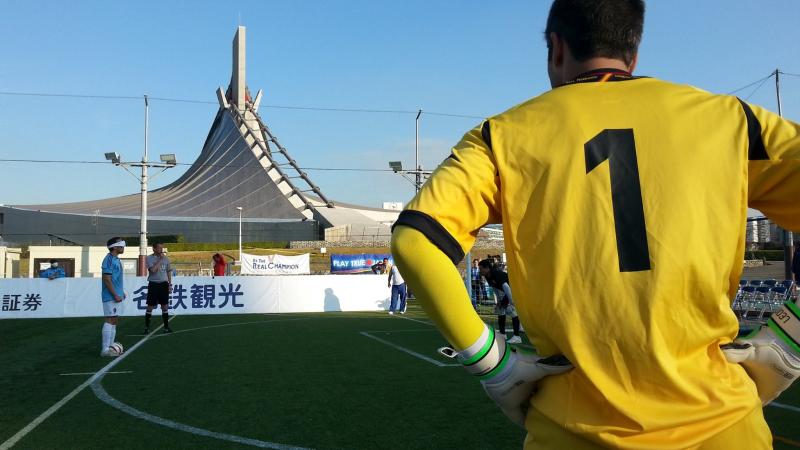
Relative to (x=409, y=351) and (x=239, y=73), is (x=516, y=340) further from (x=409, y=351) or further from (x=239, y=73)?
(x=239, y=73)

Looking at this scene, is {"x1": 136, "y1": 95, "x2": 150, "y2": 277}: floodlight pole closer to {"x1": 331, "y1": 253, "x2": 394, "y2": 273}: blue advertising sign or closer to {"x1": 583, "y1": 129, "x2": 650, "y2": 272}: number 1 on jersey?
{"x1": 331, "y1": 253, "x2": 394, "y2": 273}: blue advertising sign

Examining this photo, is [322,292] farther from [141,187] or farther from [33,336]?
[141,187]

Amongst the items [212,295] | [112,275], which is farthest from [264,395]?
[212,295]

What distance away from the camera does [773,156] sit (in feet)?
4.56

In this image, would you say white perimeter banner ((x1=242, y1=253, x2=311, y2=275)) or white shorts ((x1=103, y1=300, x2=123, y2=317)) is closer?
white shorts ((x1=103, y1=300, x2=123, y2=317))

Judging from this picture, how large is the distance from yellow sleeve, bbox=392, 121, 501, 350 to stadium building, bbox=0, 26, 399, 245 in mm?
59870

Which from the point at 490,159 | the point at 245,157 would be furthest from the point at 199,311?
the point at 245,157

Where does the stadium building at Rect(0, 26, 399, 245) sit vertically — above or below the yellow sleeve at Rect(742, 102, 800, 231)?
above

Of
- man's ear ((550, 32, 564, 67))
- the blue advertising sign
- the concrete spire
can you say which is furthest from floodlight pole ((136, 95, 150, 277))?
the concrete spire

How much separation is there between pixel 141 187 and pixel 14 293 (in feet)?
46.5

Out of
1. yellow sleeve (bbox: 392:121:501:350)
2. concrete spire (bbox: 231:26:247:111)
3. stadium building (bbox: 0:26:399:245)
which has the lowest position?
yellow sleeve (bbox: 392:121:501:350)

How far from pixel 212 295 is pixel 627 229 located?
62.9 ft

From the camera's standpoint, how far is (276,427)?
17.6 feet

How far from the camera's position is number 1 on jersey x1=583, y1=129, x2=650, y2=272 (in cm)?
133
